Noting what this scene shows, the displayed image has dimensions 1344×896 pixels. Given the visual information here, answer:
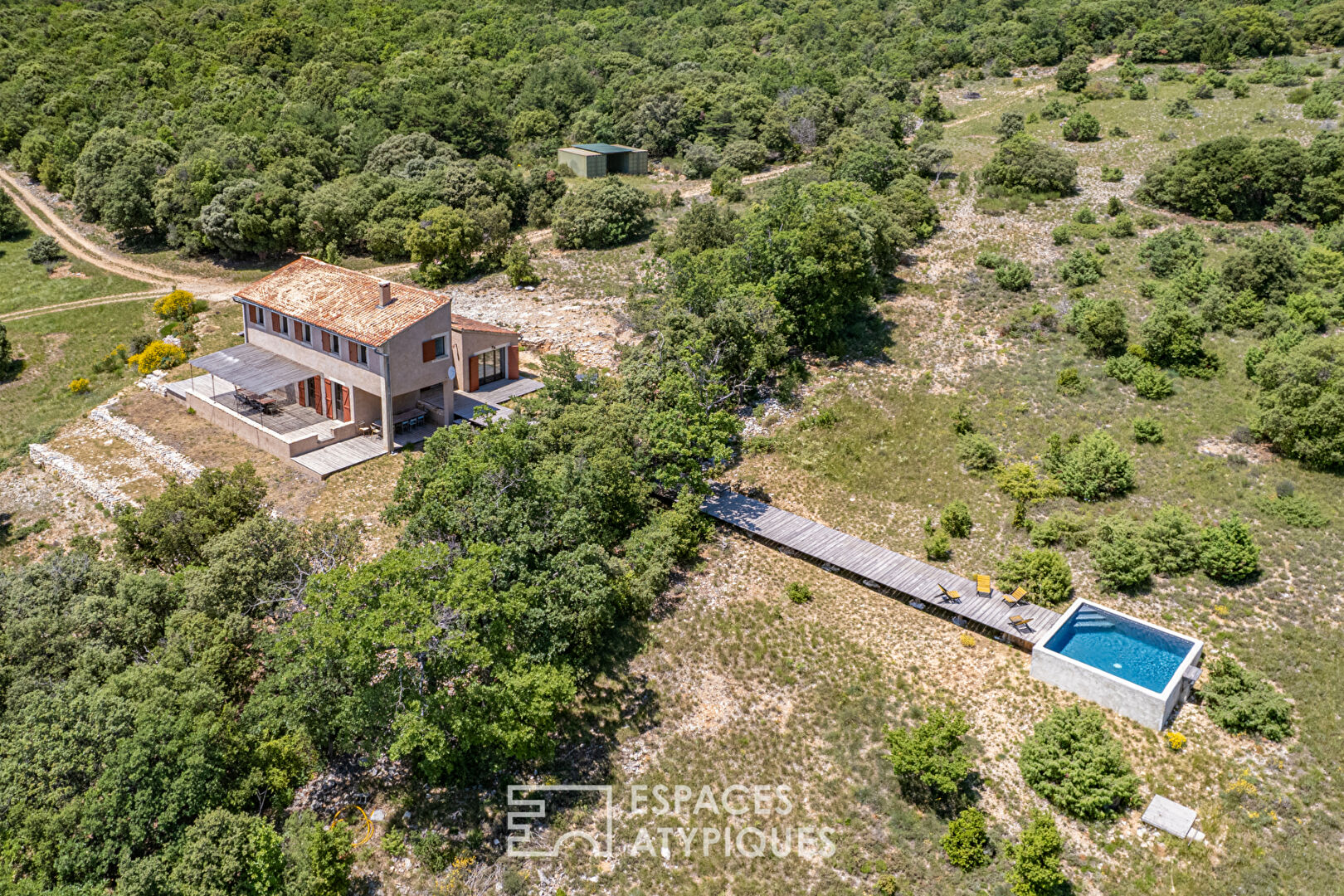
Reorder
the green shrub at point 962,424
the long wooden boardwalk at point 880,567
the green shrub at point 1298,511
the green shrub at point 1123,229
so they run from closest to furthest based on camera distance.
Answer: the long wooden boardwalk at point 880,567
the green shrub at point 1298,511
the green shrub at point 962,424
the green shrub at point 1123,229

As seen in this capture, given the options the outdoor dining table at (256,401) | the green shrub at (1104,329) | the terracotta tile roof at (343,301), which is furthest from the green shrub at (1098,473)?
the outdoor dining table at (256,401)


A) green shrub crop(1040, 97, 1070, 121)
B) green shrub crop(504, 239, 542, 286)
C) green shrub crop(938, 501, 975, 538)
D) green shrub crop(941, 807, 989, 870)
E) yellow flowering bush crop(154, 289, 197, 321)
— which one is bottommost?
green shrub crop(941, 807, 989, 870)

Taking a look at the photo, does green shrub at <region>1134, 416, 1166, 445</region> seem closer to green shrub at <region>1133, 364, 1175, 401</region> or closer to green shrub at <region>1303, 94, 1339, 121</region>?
green shrub at <region>1133, 364, 1175, 401</region>

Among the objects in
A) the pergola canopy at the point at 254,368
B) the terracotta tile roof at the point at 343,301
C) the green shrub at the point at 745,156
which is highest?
the green shrub at the point at 745,156

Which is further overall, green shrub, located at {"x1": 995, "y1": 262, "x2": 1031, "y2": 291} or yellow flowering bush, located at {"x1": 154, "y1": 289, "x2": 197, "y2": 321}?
yellow flowering bush, located at {"x1": 154, "y1": 289, "x2": 197, "y2": 321}

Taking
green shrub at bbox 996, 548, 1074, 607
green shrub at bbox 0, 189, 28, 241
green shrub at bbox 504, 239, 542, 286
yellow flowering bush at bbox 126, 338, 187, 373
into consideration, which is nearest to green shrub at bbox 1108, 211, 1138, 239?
green shrub at bbox 996, 548, 1074, 607

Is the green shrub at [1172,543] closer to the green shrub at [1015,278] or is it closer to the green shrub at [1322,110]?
the green shrub at [1015,278]
